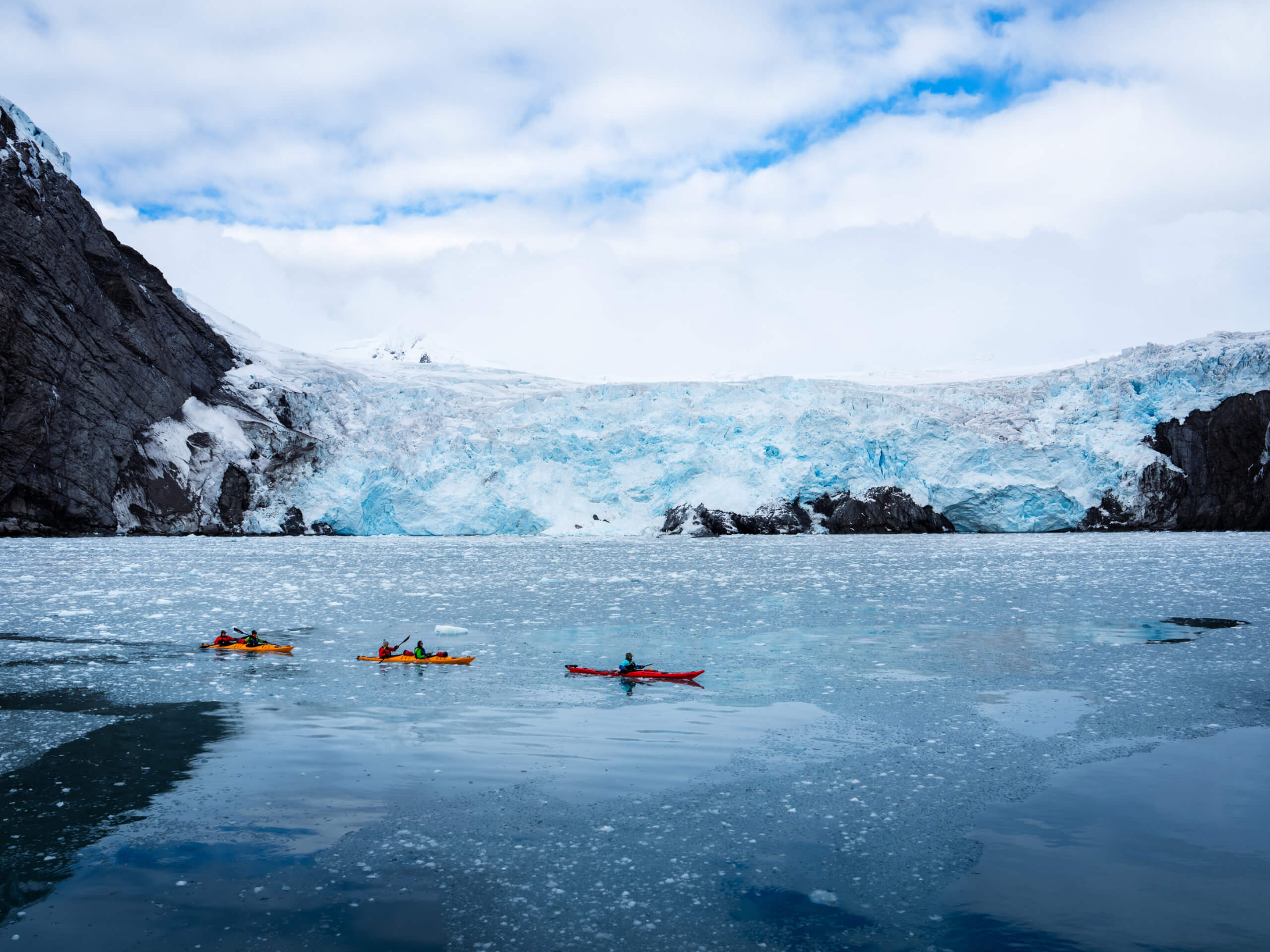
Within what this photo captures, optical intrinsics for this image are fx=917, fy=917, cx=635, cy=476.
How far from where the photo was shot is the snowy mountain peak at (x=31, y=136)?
44656mm

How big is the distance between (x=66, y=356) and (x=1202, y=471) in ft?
194

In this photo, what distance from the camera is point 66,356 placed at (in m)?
46.2

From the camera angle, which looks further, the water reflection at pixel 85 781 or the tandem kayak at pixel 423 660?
the tandem kayak at pixel 423 660

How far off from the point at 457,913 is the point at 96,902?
219 cm

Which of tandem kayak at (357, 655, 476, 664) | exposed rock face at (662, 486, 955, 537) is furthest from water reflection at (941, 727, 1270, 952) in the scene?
exposed rock face at (662, 486, 955, 537)

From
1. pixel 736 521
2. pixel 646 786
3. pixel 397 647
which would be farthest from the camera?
pixel 736 521

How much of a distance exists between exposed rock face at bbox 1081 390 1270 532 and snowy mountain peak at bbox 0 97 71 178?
57139 mm

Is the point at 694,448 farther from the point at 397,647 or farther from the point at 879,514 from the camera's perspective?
the point at 397,647

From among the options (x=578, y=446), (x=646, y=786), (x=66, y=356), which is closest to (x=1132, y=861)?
(x=646, y=786)

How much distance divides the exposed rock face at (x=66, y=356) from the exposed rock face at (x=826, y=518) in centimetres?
2530

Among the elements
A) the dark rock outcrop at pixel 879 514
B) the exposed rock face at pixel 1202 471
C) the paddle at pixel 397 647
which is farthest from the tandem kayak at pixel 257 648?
the exposed rock face at pixel 1202 471

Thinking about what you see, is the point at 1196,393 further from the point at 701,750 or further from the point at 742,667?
the point at 701,750

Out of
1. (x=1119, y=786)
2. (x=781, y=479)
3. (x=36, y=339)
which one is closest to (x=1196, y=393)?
(x=781, y=479)

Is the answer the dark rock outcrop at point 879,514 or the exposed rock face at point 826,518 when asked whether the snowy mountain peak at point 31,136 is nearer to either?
the exposed rock face at point 826,518
